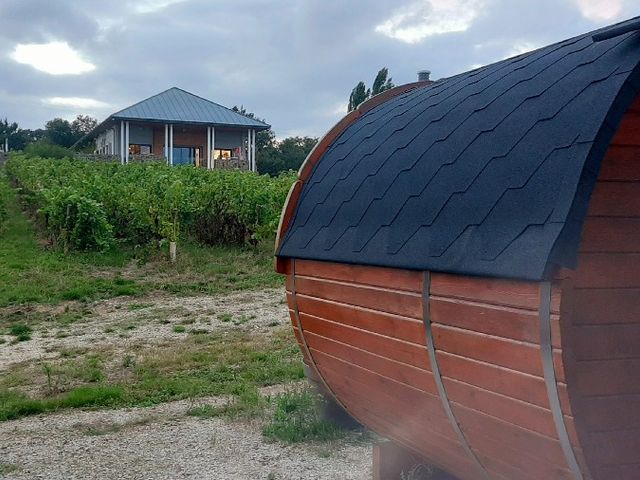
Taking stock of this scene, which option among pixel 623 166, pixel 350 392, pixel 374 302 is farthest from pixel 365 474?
pixel 623 166

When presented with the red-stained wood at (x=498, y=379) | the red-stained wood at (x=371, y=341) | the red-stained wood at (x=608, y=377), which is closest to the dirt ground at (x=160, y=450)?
the red-stained wood at (x=371, y=341)

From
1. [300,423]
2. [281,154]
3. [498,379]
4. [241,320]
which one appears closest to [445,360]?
[498,379]

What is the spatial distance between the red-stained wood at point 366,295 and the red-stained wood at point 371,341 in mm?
117

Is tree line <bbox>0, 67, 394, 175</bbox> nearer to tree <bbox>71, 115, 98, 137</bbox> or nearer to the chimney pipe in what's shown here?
tree <bbox>71, 115, 98, 137</bbox>

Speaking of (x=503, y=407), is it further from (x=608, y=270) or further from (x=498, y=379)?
(x=608, y=270)

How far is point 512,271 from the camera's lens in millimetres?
1964

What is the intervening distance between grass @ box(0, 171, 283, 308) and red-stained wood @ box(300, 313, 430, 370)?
300 inches

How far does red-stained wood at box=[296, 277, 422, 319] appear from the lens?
2521 mm

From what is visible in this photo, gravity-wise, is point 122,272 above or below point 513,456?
below

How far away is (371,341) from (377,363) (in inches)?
3.6

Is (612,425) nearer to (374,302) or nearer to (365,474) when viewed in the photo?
(374,302)

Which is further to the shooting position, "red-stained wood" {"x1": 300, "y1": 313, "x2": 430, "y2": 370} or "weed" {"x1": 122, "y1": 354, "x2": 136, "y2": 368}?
"weed" {"x1": 122, "y1": 354, "x2": 136, "y2": 368}

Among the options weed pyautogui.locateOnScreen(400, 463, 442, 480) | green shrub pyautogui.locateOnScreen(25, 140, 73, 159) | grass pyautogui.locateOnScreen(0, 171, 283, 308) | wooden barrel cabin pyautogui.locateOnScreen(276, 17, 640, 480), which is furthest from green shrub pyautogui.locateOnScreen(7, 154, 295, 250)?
green shrub pyautogui.locateOnScreen(25, 140, 73, 159)

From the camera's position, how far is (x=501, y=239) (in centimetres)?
208
